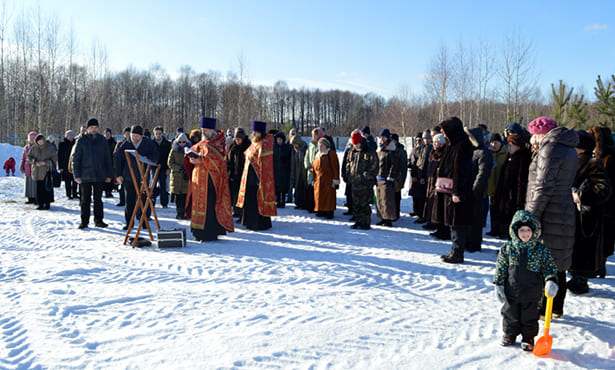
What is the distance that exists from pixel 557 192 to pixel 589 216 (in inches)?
40.1

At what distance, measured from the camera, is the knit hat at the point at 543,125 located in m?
4.50

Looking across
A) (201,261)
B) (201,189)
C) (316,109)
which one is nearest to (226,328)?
(201,261)

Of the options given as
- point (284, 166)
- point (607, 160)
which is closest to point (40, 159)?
point (284, 166)

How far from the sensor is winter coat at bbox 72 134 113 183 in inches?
343

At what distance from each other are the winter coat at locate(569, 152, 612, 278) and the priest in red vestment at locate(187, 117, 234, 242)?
17.6 ft

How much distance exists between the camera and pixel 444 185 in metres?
6.38

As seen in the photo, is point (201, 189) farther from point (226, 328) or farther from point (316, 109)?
point (316, 109)

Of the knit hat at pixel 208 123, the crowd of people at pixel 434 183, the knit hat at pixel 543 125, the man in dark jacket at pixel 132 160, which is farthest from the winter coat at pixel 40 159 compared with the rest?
the knit hat at pixel 543 125

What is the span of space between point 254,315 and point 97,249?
3980 millimetres

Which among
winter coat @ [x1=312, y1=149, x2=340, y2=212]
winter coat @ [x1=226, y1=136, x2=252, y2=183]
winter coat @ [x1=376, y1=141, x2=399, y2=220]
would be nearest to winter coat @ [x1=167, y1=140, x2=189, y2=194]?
winter coat @ [x1=226, y1=136, x2=252, y2=183]

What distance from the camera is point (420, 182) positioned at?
9961 millimetres

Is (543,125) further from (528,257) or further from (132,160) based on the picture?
(132,160)

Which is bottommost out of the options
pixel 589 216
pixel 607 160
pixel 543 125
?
pixel 589 216

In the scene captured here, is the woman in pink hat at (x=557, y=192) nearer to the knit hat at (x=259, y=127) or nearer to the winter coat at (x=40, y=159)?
the knit hat at (x=259, y=127)
